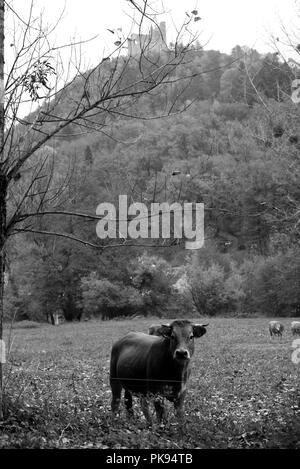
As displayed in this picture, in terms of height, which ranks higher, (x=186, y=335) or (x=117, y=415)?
(x=186, y=335)

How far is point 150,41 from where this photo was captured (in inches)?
321

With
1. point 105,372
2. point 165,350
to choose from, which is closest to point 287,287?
point 105,372

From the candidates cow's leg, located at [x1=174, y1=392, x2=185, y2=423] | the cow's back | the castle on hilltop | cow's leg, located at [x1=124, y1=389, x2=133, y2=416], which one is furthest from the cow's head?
the castle on hilltop

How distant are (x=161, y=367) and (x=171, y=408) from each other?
1.55 m

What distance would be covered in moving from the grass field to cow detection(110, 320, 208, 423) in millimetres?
315

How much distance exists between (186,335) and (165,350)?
433 millimetres

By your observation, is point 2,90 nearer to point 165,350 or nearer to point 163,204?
point 163,204

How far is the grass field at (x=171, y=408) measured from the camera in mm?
7383

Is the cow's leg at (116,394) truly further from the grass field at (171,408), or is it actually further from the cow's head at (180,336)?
the cow's head at (180,336)

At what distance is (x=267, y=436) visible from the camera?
25.9 ft

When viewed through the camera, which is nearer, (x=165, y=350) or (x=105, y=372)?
(x=165, y=350)

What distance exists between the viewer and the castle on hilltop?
8.14 meters

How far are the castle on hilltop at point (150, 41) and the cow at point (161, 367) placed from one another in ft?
12.6

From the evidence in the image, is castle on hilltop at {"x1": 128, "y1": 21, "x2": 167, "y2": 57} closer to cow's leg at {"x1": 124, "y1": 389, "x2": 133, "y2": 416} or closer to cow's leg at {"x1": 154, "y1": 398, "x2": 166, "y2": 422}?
cow's leg at {"x1": 154, "y1": 398, "x2": 166, "y2": 422}
